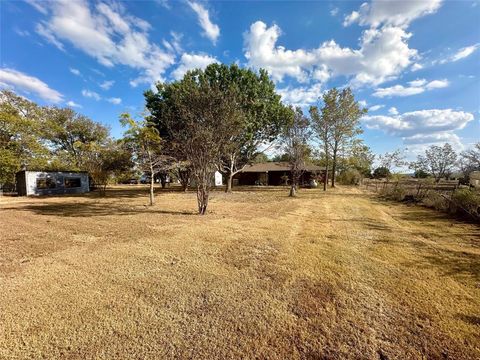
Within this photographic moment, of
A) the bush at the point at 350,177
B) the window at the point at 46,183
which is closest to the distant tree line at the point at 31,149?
the window at the point at 46,183

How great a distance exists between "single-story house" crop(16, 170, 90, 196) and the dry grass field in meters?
19.6

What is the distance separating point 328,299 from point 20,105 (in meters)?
32.3

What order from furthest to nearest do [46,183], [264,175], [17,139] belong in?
[264,175] → [46,183] → [17,139]

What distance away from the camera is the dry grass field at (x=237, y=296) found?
2.69 metres

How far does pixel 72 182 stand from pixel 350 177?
39174 millimetres

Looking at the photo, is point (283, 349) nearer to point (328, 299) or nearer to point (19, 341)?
point (328, 299)

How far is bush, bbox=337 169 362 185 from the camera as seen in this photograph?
36.1 meters

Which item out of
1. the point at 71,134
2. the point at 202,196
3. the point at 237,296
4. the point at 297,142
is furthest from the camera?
the point at 71,134

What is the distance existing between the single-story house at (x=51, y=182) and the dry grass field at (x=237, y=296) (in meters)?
19.6

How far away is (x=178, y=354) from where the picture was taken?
2547 millimetres

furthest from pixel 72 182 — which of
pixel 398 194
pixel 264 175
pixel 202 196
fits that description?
pixel 398 194

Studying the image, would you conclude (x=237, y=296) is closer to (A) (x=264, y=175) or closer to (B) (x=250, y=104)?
(B) (x=250, y=104)

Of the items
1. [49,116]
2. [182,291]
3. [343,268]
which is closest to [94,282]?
[182,291]

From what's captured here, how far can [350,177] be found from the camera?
37.4m
